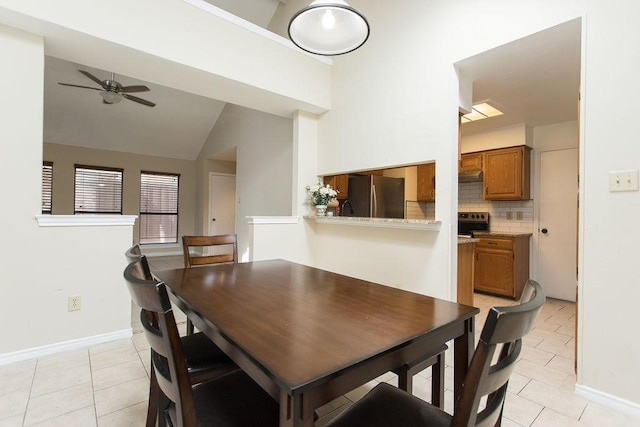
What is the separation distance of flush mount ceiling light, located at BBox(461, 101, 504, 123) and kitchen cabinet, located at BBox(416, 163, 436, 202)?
3.05 feet

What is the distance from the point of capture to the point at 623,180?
69.3 inches

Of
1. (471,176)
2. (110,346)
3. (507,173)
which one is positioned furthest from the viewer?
(471,176)

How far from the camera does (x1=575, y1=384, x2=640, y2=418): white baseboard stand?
173cm

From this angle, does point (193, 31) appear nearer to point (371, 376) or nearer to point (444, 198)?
point (444, 198)

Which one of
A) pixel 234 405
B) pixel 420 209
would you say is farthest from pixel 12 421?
pixel 420 209

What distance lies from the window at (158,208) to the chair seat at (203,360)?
6665 mm

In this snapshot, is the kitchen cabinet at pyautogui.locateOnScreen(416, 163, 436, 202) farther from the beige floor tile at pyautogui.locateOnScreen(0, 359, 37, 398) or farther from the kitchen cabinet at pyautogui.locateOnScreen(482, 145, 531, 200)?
the beige floor tile at pyautogui.locateOnScreen(0, 359, 37, 398)

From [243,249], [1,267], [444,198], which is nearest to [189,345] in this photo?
[1,267]

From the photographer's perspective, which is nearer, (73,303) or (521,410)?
(521,410)

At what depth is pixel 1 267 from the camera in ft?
7.17

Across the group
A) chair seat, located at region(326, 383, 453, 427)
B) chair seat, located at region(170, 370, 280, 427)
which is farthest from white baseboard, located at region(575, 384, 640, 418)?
chair seat, located at region(170, 370, 280, 427)

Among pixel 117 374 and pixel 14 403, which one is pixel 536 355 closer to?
pixel 117 374

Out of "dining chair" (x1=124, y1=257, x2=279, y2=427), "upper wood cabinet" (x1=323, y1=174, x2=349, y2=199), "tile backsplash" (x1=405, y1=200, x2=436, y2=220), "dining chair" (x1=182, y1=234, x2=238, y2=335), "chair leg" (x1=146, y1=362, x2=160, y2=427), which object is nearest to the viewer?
"dining chair" (x1=124, y1=257, x2=279, y2=427)

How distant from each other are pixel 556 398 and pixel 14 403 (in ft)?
10.4
